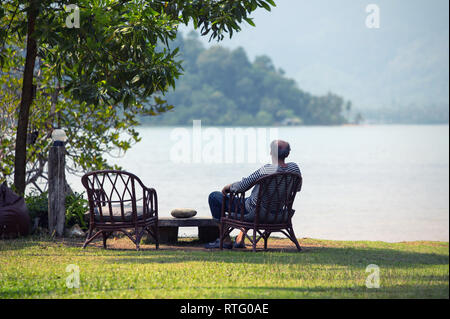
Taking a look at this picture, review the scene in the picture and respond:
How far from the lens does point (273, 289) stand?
490 centimetres

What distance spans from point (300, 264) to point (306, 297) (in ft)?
6.26

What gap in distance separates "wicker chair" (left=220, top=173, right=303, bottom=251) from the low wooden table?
55cm

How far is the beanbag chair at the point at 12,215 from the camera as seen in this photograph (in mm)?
8336

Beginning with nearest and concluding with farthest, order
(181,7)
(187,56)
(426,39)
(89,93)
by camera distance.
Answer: (89,93)
(181,7)
(187,56)
(426,39)

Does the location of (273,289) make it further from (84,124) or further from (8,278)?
(84,124)

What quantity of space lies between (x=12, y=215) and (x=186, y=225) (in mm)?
2320

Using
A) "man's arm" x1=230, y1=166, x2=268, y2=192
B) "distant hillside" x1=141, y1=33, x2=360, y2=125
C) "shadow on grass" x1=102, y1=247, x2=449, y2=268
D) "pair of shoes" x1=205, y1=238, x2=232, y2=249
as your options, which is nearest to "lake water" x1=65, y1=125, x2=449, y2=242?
"pair of shoes" x1=205, y1=238, x2=232, y2=249

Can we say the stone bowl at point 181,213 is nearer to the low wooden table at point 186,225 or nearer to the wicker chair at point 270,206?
the low wooden table at point 186,225

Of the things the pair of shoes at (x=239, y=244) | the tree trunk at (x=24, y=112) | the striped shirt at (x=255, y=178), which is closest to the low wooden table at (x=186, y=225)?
the pair of shoes at (x=239, y=244)

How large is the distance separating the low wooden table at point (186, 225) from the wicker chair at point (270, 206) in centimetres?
55

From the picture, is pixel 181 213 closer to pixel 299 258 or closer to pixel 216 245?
pixel 216 245

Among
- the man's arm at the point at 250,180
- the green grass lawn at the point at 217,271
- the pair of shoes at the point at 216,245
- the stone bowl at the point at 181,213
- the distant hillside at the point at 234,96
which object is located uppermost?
the distant hillside at the point at 234,96

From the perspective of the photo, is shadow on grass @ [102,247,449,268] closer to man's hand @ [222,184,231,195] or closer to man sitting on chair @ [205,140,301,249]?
man sitting on chair @ [205,140,301,249]
